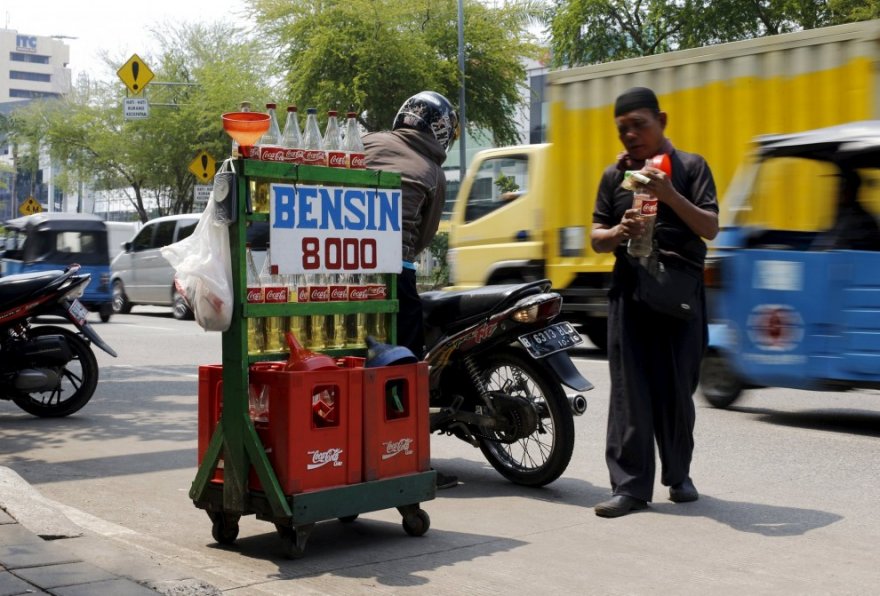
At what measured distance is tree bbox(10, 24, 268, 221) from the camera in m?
40.0

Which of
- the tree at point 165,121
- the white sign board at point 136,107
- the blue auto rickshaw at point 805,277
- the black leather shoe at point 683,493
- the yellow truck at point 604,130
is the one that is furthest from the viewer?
the tree at point 165,121

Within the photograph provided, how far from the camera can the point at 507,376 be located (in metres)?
6.27

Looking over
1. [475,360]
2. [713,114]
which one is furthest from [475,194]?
[475,360]

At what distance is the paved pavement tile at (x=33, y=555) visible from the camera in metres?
4.16

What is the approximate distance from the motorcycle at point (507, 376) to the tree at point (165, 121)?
31517 millimetres

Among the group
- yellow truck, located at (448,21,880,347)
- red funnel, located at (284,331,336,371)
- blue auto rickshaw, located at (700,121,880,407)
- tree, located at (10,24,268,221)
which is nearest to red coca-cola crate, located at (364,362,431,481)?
red funnel, located at (284,331,336,371)

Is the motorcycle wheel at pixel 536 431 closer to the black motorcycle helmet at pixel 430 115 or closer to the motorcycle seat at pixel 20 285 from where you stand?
the black motorcycle helmet at pixel 430 115

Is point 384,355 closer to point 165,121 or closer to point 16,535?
point 16,535

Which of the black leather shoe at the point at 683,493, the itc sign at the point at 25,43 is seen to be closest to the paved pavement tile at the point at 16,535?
the black leather shoe at the point at 683,493

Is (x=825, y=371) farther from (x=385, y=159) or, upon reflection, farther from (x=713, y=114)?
(x=713, y=114)

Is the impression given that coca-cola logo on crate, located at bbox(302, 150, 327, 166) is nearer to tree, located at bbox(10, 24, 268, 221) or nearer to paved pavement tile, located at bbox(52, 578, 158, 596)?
paved pavement tile, located at bbox(52, 578, 158, 596)

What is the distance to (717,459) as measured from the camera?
712cm

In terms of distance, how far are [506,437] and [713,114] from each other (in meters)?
7.05

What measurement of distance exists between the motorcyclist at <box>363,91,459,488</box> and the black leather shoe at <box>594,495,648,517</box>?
4.11ft
